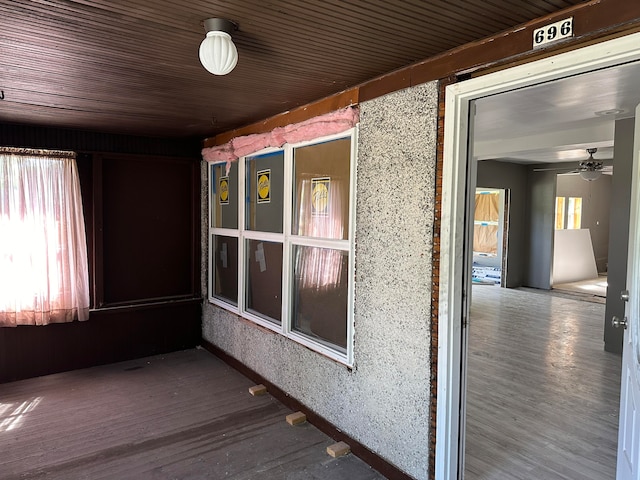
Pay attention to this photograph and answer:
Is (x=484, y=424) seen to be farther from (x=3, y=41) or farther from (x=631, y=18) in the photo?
(x=3, y=41)

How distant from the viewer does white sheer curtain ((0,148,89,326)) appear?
13.0 feet

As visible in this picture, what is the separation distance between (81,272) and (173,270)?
925 mm

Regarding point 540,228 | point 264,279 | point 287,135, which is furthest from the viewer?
point 540,228

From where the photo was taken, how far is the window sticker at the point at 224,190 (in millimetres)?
4500

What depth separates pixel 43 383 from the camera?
13.2ft

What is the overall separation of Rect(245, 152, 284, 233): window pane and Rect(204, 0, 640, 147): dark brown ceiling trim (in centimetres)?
83

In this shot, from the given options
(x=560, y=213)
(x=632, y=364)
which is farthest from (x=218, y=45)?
(x=560, y=213)

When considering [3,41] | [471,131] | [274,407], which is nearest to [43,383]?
[274,407]

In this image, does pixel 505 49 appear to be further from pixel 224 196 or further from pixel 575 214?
pixel 575 214

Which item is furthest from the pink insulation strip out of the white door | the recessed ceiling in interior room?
the white door

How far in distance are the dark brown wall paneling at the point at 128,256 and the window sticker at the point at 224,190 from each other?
0.48 metres

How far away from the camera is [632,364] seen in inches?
78.0

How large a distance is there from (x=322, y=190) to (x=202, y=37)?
146 cm

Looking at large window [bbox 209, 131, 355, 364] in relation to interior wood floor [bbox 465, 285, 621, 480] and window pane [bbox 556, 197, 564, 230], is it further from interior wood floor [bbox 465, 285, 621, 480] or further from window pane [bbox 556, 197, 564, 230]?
window pane [bbox 556, 197, 564, 230]
